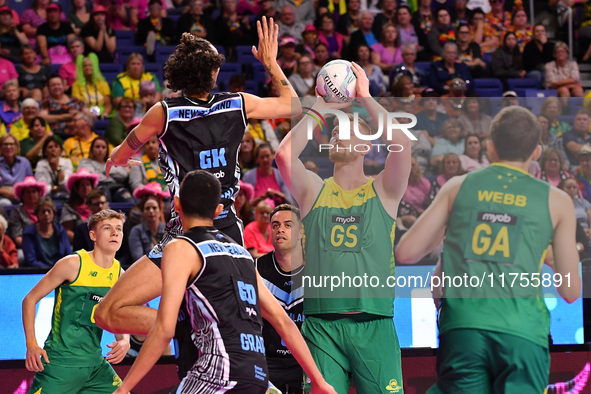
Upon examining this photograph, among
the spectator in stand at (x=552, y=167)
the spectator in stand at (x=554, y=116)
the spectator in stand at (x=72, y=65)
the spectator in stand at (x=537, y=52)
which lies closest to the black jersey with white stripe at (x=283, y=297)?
the spectator in stand at (x=552, y=167)

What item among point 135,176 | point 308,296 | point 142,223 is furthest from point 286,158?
point 135,176

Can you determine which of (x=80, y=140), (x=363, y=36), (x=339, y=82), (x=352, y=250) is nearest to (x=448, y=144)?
(x=339, y=82)

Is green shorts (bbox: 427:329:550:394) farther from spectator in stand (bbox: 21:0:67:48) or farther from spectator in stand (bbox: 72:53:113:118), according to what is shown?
spectator in stand (bbox: 21:0:67:48)

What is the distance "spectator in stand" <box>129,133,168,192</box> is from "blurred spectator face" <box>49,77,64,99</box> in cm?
202

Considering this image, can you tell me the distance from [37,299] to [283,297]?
1.93 metres

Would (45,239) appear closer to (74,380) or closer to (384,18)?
(74,380)

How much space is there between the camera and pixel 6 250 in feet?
27.7

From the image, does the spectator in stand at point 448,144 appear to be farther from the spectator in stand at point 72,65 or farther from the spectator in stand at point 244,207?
the spectator in stand at point 72,65

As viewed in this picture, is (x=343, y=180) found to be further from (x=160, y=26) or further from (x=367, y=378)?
(x=160, y=26)

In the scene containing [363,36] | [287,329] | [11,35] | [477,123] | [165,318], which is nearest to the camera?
[165,318]

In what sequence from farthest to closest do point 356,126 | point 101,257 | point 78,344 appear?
point 101,257, point 78,344, point 356,126

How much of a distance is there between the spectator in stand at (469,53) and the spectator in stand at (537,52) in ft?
2.49

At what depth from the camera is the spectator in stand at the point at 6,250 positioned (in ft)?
27.0

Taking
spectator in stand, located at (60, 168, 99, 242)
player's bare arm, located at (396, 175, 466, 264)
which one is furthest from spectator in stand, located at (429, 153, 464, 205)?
spectator in stand, located at (60, 168, 99, 242)
